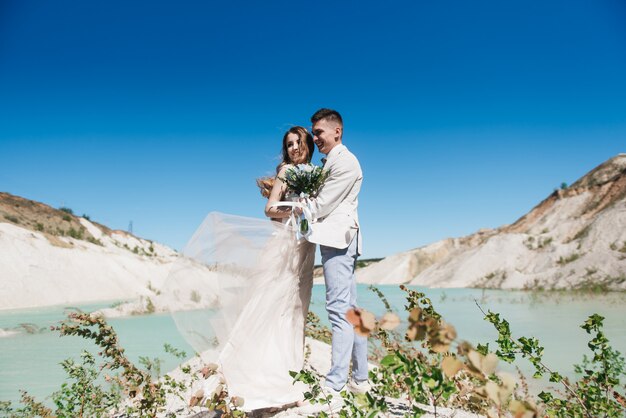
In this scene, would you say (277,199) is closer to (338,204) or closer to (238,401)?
(338,204)

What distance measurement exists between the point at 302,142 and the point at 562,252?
93.0ft

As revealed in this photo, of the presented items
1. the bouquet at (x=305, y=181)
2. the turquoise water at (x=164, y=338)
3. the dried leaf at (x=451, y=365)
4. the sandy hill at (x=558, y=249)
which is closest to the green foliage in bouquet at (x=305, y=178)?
the bouquet at (x=305, y=181)

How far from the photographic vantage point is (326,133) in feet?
11.3

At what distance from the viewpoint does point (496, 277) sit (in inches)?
1171

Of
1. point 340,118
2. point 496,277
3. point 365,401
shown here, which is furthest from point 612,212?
point 365,401

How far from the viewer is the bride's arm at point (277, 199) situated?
3387mm

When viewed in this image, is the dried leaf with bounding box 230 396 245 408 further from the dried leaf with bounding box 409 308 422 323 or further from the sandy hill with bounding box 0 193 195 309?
the sandy hill with bounding box 0 193 195 309

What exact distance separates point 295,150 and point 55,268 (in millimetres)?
22853

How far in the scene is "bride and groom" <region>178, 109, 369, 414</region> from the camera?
2979mm

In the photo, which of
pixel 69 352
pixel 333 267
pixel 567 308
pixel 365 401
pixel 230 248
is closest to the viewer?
pixel 365 401

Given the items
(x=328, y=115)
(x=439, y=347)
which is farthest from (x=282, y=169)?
(x=439, y=347)

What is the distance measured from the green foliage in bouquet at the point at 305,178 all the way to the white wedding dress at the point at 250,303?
314 millimetres

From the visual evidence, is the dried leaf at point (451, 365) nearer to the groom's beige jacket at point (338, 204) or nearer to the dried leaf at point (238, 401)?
the dried leaf at point (238, 401)

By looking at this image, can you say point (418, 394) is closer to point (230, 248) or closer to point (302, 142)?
point (230, 248)
